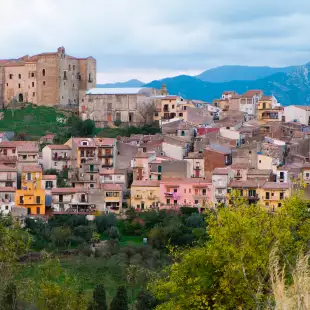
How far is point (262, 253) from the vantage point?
15242 millimetres

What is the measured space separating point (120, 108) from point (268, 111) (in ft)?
32.6

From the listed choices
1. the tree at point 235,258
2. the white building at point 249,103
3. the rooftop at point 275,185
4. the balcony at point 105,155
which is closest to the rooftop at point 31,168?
the balcony at point 105,155

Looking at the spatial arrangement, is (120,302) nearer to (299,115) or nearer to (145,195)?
(145,195)

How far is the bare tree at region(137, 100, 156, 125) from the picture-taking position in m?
50.7

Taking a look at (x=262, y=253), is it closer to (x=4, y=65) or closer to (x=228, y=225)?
(x=228, y=225)

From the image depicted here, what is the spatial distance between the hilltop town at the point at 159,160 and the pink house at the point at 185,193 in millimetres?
49

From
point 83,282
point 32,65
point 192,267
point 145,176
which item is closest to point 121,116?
point 32,65

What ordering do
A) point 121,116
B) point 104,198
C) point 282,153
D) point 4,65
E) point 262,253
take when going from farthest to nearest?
point 4,65, point 121,116, point 282,153, point 104,198, point 262,253

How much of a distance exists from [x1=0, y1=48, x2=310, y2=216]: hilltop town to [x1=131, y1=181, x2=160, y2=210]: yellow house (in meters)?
0.05

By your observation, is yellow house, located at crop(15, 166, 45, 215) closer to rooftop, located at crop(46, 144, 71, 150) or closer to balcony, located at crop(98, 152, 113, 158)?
rooftop, located at crop(46, 144, 71, 150)

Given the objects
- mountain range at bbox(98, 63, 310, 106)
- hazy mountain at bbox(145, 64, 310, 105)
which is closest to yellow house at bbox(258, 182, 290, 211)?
mountain range at bbox(98, 63, 310, 106)

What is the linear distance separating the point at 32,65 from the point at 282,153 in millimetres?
20311

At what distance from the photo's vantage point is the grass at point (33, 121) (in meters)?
48.8

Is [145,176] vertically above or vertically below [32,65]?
below
